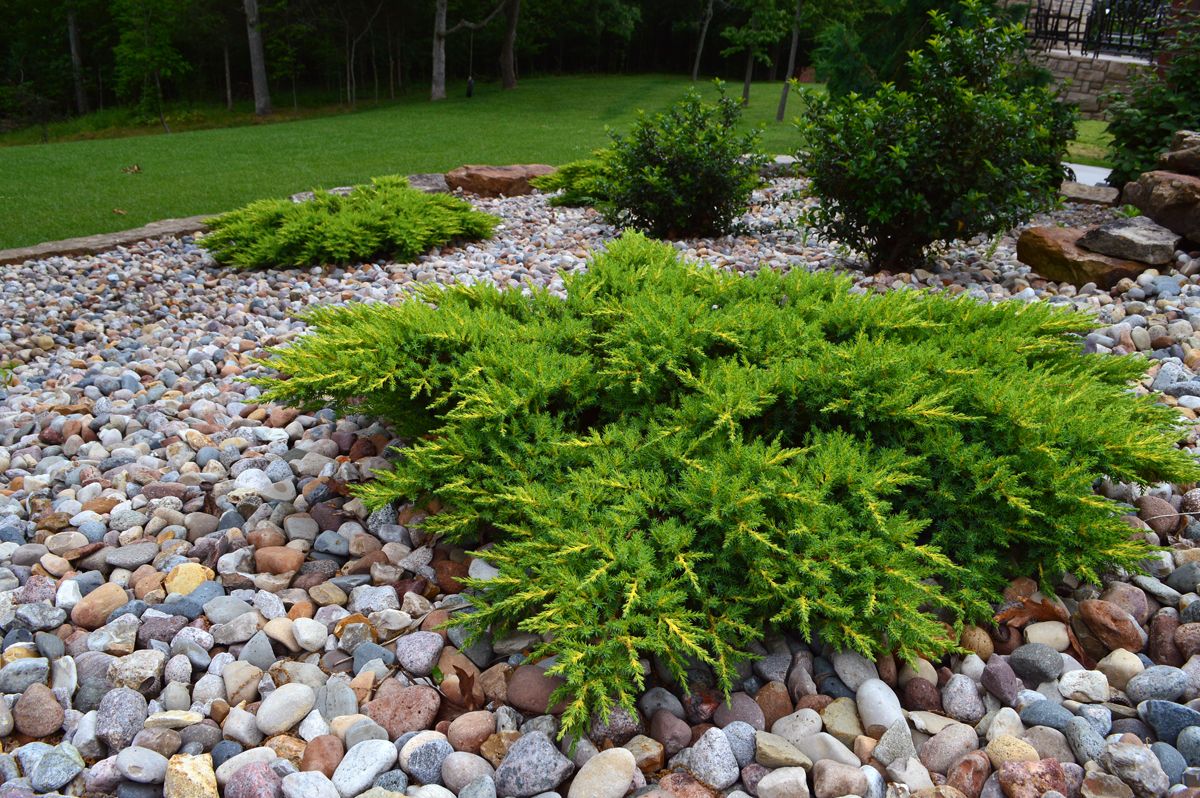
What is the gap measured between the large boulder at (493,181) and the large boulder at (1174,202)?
17.6 ft

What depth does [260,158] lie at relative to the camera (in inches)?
443

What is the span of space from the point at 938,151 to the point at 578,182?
3594 millimetres

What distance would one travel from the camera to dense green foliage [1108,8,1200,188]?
7.35 m

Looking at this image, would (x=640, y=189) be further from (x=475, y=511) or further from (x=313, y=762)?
(x=313, y=762)

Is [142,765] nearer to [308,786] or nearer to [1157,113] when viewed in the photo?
[308,786]

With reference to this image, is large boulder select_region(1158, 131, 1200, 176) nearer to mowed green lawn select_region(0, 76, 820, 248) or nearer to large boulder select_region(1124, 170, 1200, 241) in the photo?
large boulder select_region(1124, 170, 1200, 241)

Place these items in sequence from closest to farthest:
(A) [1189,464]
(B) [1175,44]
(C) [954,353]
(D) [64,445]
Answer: (A) [1189,464] → (C) [954,353] → (D) [64,445] → (B) [1175,44]

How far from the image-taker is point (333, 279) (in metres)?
5.34

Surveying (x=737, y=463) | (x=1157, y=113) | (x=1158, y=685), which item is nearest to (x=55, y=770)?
(x=737, y=463)

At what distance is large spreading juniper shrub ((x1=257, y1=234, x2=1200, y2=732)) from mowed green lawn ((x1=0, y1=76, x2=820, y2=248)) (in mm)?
6076

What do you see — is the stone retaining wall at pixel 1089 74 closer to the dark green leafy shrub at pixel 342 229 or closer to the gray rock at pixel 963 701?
the dark green leafy shrub at pixel 342 229

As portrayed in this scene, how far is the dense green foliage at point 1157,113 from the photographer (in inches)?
289

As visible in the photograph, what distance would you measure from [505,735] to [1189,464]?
194cm

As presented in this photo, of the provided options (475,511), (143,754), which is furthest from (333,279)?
(143,754)
